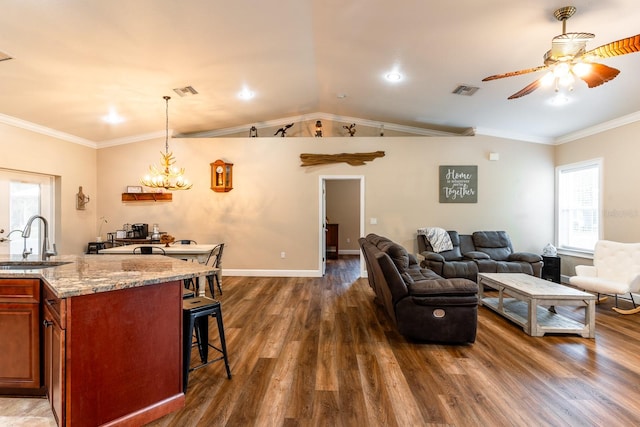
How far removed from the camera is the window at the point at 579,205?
5367 mm

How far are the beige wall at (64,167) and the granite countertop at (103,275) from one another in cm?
384

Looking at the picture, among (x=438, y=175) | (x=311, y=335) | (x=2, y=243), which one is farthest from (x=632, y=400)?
(x=2, y=243)

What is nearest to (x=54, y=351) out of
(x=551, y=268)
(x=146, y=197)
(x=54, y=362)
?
(x=54, y=362)

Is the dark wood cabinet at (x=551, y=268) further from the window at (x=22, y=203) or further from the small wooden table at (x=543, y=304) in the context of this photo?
the window at (x=22, y=203)

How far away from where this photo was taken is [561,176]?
20.0ft

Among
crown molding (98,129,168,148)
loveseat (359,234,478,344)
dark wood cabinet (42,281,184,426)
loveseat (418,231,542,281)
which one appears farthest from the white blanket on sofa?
crown molding (98,129,168,148)

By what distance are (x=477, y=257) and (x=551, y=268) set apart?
4.28ft

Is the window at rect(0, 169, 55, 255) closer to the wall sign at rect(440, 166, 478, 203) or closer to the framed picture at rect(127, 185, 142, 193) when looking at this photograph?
the framed picture at rect(127, 185, 142, 193)

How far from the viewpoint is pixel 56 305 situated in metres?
1.79

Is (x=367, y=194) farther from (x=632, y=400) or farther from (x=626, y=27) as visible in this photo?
(x=632, y=400)

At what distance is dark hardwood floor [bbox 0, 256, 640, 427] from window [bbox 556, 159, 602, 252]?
6.60ft

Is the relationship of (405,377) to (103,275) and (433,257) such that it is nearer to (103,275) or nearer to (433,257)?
(103,275)

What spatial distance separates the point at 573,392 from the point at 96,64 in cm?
535

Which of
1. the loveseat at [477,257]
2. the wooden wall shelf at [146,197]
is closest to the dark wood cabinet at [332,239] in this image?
the loveseat at [477,257]
